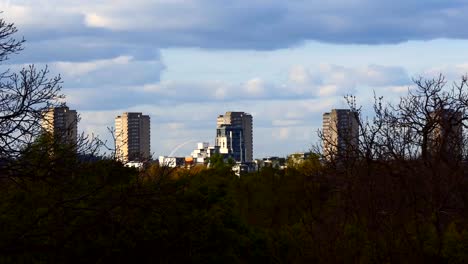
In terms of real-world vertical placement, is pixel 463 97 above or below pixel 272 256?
above

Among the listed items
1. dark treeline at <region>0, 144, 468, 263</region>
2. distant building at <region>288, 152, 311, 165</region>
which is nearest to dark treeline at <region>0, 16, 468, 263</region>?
dark treeline at <region>0, 144, 468, 263</region>

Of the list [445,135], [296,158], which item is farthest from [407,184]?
[296,158]

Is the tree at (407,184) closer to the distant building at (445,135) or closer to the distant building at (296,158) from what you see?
the distant building at (445,135)

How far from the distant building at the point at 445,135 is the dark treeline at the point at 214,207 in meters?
0.09

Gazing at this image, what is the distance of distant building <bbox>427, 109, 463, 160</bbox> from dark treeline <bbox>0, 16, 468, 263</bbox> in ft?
0.28

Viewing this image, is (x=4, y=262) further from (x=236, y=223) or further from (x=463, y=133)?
(x=463, y=133)

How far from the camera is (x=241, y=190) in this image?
69250 mm

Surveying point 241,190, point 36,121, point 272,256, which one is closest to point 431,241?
point 272,256

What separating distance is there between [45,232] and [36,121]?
2.50 meters

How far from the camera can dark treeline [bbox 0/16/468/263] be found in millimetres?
22812

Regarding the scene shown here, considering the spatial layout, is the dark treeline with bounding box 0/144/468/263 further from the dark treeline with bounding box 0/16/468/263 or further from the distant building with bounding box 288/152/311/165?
the distant building with bounding box 288/152/311/165

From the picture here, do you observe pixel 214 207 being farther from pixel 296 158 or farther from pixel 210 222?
pixel 296 158

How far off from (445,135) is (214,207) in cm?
856

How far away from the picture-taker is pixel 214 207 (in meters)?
38.4
